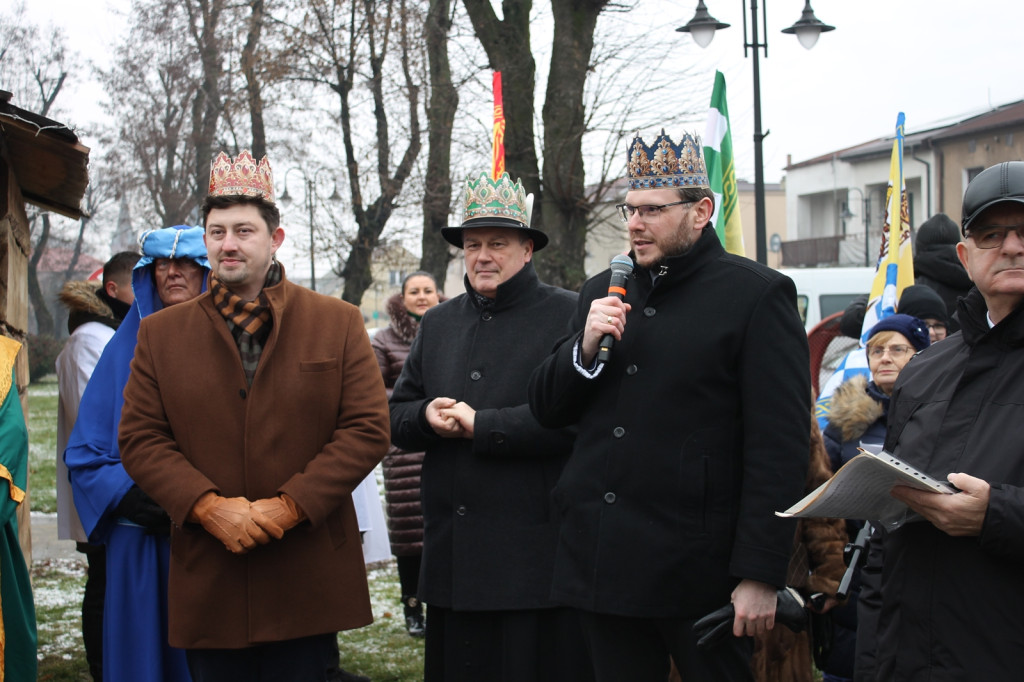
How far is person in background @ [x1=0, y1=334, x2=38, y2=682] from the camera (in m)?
3.88

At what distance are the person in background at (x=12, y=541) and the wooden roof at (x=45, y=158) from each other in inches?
40.6

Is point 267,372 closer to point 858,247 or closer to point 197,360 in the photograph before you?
point 197,360

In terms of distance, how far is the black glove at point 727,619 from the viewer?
111 inches

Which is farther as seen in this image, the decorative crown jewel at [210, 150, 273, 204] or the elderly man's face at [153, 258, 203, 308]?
the elderly man's face at [153, 258, 203, 308]

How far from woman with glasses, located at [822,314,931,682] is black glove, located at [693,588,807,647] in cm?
173

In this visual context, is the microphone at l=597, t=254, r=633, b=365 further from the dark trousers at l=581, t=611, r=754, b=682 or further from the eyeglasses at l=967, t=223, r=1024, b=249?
the eyeglasses at l=967, t=223, r=1024, b=249

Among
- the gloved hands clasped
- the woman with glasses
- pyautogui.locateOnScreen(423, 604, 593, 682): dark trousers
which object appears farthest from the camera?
the woman with glasses

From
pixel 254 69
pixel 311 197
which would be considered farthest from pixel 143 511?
pixel 311 197

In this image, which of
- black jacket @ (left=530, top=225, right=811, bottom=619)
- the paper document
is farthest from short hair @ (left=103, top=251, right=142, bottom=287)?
the paper document

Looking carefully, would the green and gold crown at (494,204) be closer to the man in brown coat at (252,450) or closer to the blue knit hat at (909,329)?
the man in brown coat at (252,450)

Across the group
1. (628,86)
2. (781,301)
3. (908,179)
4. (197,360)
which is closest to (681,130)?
(781,301)

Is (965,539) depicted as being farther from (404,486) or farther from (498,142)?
(404,486)

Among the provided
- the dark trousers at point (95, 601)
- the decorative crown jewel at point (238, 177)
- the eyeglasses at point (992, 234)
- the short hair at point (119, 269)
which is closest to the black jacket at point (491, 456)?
the decorative crown jewel at point (238, 177)

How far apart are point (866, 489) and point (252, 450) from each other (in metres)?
1.90
